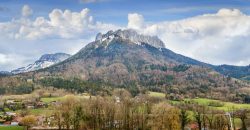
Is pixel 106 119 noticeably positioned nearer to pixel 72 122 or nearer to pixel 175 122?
Answer: pixel 72 122

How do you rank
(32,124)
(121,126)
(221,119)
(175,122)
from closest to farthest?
(175,122)
(221,119)
(121,126)
(32,124)

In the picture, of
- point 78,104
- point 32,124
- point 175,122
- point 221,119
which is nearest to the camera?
point 175,122

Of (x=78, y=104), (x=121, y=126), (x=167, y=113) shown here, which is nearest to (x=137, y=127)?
(x=121, y=126)

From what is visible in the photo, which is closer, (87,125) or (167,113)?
(167,113)

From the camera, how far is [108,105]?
138 meters

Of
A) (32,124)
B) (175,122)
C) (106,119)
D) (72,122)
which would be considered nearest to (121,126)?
(106,119)

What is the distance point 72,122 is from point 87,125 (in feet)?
16.1

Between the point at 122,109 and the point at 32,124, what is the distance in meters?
38.2

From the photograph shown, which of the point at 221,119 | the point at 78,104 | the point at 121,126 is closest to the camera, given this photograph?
the point at 221,119

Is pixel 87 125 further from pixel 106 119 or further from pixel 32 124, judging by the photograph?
pixel 32 124

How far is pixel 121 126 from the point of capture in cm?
13412

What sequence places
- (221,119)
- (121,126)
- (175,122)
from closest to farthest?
(175,122), (221,119), (121,126)

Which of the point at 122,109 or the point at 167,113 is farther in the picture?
the point at 122,109

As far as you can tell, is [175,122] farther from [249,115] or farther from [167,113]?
[249,115]
